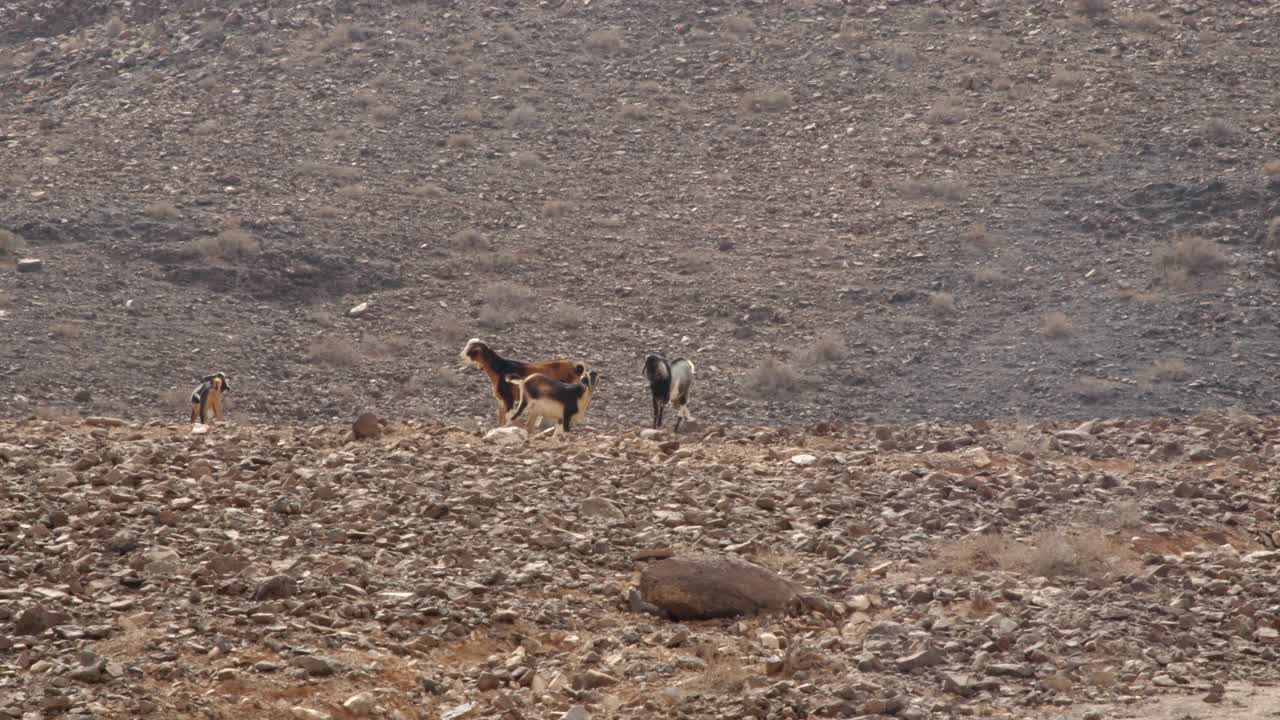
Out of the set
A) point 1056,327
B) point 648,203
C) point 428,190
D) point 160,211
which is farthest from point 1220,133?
point 160,211

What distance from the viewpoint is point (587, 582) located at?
10.1 m

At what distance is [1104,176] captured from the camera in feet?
95.0

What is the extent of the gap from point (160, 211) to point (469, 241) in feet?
17.2

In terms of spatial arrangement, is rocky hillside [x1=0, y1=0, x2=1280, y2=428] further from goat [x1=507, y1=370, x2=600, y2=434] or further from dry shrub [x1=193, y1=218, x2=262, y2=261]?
goat [x1=507, y1=370, x2=600, y2=434]

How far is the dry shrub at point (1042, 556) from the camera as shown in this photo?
10789 millimetres

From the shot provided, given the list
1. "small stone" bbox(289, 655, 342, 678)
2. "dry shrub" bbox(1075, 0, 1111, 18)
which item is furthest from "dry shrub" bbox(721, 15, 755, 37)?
"small stone" bbox(289, 655, 342, 678)

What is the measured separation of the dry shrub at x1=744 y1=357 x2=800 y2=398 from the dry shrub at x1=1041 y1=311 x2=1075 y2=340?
3.97m

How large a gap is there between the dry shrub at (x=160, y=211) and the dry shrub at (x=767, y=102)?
37.5ft

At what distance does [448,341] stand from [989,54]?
14822 mm

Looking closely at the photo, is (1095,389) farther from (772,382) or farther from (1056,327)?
(772,382)

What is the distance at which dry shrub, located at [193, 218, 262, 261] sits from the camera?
26.4m

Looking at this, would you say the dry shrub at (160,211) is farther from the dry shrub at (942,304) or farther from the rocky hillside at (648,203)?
the dry shrub at (942,304)

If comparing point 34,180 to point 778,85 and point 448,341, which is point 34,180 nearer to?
point 448,341

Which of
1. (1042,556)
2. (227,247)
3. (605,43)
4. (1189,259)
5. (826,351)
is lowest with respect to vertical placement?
(826,351)
